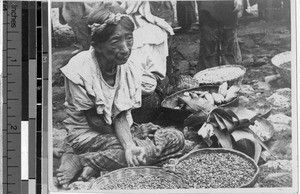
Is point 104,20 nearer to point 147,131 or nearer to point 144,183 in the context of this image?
point 147,131

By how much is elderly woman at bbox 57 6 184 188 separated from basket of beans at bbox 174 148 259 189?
45mm

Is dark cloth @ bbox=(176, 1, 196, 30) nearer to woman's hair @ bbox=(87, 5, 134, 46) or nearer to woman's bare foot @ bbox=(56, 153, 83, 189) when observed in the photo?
woman's hair @ bbox=(87, 5, 134, 46)

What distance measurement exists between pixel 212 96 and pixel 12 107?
47 cm

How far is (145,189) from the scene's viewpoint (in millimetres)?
1074

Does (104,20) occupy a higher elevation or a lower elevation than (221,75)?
higher

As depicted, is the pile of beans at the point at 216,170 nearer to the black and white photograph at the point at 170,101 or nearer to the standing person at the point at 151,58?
the black and white photograph at the point at 170,101

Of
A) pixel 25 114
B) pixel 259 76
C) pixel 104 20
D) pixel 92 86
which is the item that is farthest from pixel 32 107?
pixel 259 76

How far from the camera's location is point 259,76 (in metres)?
1.07

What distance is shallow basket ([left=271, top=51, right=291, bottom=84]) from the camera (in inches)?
42.2

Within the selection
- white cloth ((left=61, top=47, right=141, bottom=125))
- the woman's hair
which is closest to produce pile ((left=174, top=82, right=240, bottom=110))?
white cloth ((left=61, top=47, right=141, bottom=125))

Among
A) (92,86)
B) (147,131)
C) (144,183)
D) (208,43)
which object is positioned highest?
(208,43)

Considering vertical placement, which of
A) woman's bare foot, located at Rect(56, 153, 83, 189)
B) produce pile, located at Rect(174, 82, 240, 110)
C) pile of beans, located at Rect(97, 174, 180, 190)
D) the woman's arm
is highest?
produce pile, located at Rect(174, 82, 240, 110)

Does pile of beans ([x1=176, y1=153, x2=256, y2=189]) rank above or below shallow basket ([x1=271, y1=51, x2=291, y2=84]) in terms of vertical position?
below

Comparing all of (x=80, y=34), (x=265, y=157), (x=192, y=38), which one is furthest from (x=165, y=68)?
(x=265, y=157)
